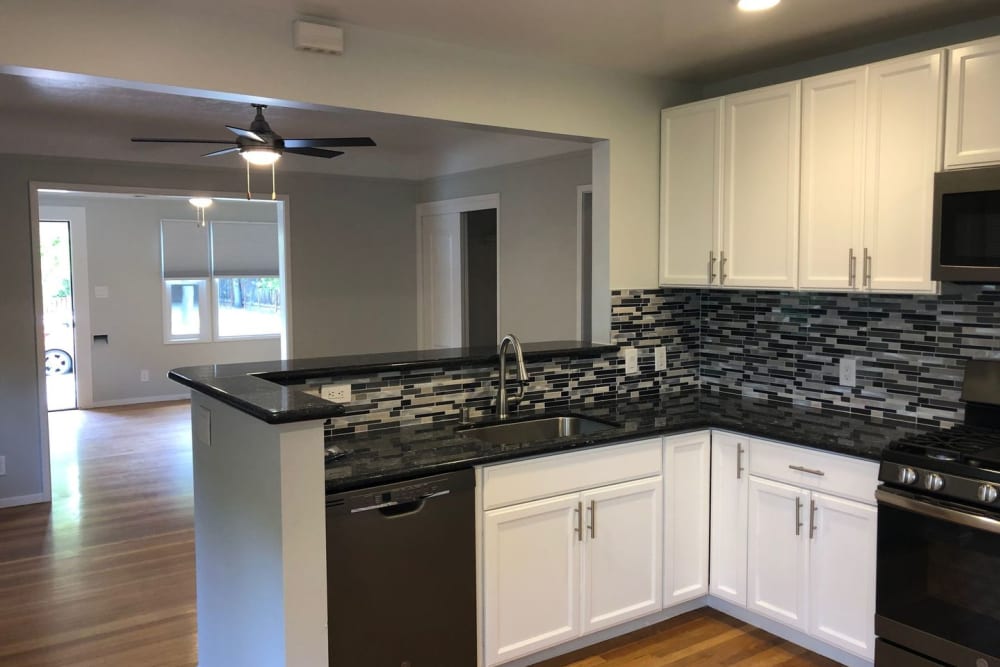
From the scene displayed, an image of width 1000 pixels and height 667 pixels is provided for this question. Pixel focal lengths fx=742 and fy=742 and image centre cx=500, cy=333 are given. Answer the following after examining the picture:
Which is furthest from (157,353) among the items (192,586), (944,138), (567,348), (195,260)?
(944,138)

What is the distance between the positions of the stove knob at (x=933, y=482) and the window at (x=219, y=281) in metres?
7.70

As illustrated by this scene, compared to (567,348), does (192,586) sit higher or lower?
A: lower

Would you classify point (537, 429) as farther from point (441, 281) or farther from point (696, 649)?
point (441, 281)

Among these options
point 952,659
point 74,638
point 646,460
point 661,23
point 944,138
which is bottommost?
point 74,638

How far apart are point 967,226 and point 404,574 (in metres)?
2.17

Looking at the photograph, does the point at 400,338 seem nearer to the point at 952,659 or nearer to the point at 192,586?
the point at 192,586

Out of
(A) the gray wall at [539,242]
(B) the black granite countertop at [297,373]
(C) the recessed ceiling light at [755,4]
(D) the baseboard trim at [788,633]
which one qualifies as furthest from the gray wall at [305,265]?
(C) the recessed ceiling light at [755,4]

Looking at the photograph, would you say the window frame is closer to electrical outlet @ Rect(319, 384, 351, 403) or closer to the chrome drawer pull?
electrical outlet @ Rect(319, 384, 351, 403)

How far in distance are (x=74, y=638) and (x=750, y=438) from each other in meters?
2.90

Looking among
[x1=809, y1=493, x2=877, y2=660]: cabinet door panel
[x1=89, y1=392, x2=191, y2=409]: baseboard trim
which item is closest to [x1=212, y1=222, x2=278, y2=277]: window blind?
[x1=89, y1=392, x2=191, y2=409]: baseboard trim

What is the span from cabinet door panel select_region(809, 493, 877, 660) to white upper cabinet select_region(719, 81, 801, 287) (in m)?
0.95

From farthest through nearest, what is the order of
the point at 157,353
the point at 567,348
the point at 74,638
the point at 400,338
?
the point at 157,353 < the point at 400,338 < the point at 567,348 < the point at 74,638

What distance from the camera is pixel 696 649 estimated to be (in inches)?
114

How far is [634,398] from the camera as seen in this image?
356cm
